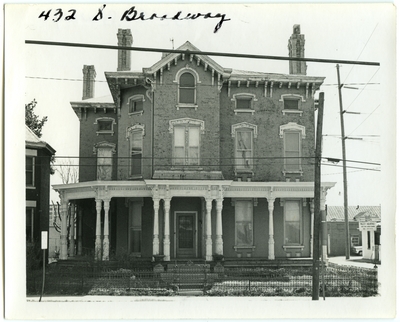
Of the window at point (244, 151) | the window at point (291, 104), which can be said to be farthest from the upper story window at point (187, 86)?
the window at point (291, 104)

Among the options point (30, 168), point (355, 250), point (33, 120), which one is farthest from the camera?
point (355, 250)

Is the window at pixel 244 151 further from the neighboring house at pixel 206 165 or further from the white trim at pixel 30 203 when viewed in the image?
the white trim at pixel 30 203

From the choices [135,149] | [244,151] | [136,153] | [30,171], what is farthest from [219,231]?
[30,171]

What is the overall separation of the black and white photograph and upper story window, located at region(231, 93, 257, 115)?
7cm

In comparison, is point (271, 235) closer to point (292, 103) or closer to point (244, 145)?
point (244, 145)

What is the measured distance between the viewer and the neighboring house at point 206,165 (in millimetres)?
23953

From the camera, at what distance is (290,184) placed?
24234 mm

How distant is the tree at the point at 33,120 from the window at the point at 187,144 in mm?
5586

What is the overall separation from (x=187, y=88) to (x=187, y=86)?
86mm

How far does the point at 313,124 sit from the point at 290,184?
11.1 feet

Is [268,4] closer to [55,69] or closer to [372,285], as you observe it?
[55,69]

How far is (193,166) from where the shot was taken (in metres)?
24.2

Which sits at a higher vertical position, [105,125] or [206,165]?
[105,125]

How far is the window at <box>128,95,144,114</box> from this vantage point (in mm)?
25591
